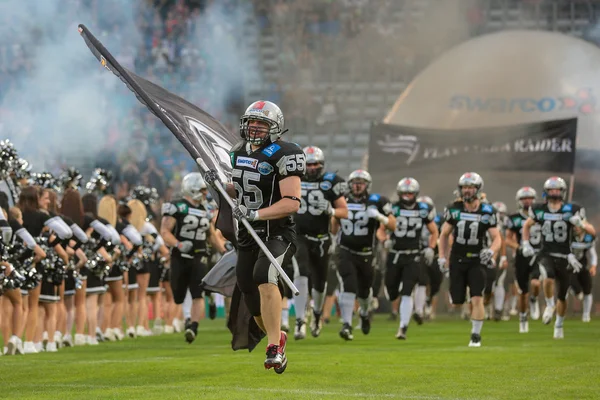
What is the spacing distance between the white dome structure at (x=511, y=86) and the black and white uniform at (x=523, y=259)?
357 cm

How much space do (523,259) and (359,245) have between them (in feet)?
13.5

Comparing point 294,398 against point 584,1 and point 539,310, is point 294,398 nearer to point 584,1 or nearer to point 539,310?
point 539,310

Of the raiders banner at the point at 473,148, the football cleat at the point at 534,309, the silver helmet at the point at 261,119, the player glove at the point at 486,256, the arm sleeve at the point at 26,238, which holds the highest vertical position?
the raiders banner at the point at 473,148

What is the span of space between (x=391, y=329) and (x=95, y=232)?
5.38 meters

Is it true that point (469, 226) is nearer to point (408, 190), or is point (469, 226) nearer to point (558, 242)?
point (558, 242)

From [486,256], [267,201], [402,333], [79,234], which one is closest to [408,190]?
[402,333]

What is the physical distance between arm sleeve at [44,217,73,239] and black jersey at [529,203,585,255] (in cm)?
643

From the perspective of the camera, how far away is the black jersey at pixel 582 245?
20.9 m

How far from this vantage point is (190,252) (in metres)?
16.0

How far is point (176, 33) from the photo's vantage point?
97.5ft

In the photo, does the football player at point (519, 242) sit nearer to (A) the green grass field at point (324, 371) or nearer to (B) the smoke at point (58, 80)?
(A) the green grass field at point (324, 371)

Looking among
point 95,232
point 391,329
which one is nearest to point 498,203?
point 391,329

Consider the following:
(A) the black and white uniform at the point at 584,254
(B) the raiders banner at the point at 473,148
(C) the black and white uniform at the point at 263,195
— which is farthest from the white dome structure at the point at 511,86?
(C) the black and white uniform at the point at 263,195

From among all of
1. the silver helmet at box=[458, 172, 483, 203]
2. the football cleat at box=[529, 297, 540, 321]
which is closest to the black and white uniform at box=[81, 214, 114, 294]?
the silver helmet at box=[458, 172, 483, 203]
